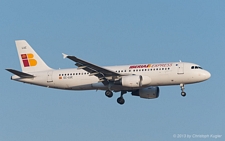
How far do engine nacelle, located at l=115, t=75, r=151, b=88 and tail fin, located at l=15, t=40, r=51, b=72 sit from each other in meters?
11.0

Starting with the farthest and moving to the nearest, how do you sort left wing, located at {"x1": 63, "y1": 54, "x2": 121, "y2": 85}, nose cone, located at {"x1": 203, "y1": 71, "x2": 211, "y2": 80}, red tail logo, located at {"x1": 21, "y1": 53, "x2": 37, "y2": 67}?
1. red tail logo, located at {"x1": 21, "y1": 53, "x2": 37, "y2": 67}
2. nose cone, located at {"x1": 203, "y1": 71, "x2": 211, "y2": 80}
3. left wing, located at {"x1": 63, "y1": 54, "x2": 121, "y2": 85}

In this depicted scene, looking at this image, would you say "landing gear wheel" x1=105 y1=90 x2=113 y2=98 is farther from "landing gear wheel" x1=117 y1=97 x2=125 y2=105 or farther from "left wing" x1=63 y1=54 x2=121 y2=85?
"landing gear wheel" x1=117 y1=97 x2=125 y2=105

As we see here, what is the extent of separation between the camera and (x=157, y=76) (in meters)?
59.8

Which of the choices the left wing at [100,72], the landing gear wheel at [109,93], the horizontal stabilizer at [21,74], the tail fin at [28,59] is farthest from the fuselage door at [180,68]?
the horizontal stabilizer at [21,74]

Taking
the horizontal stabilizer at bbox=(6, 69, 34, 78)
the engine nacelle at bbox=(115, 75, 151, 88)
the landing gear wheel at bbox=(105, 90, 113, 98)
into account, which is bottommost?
the landing gear wheel at bbox=(105, 90, 113, 98)

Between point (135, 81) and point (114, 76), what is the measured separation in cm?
277

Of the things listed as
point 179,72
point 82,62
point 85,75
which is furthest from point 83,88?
point 179,72

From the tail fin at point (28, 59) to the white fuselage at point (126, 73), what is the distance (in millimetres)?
1704

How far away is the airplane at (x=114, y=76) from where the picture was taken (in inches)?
2350

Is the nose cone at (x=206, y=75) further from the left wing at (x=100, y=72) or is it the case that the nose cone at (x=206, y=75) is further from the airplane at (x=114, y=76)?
the left wing at (x=100, y=72)

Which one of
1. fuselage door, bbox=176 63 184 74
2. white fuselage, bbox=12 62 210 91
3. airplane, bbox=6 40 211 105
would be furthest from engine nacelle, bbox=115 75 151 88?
fuselage door, bbox=176 63 184 74

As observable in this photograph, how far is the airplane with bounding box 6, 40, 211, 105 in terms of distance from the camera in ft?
196

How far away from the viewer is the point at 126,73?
6138 centimetres

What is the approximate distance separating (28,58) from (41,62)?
192 cm
